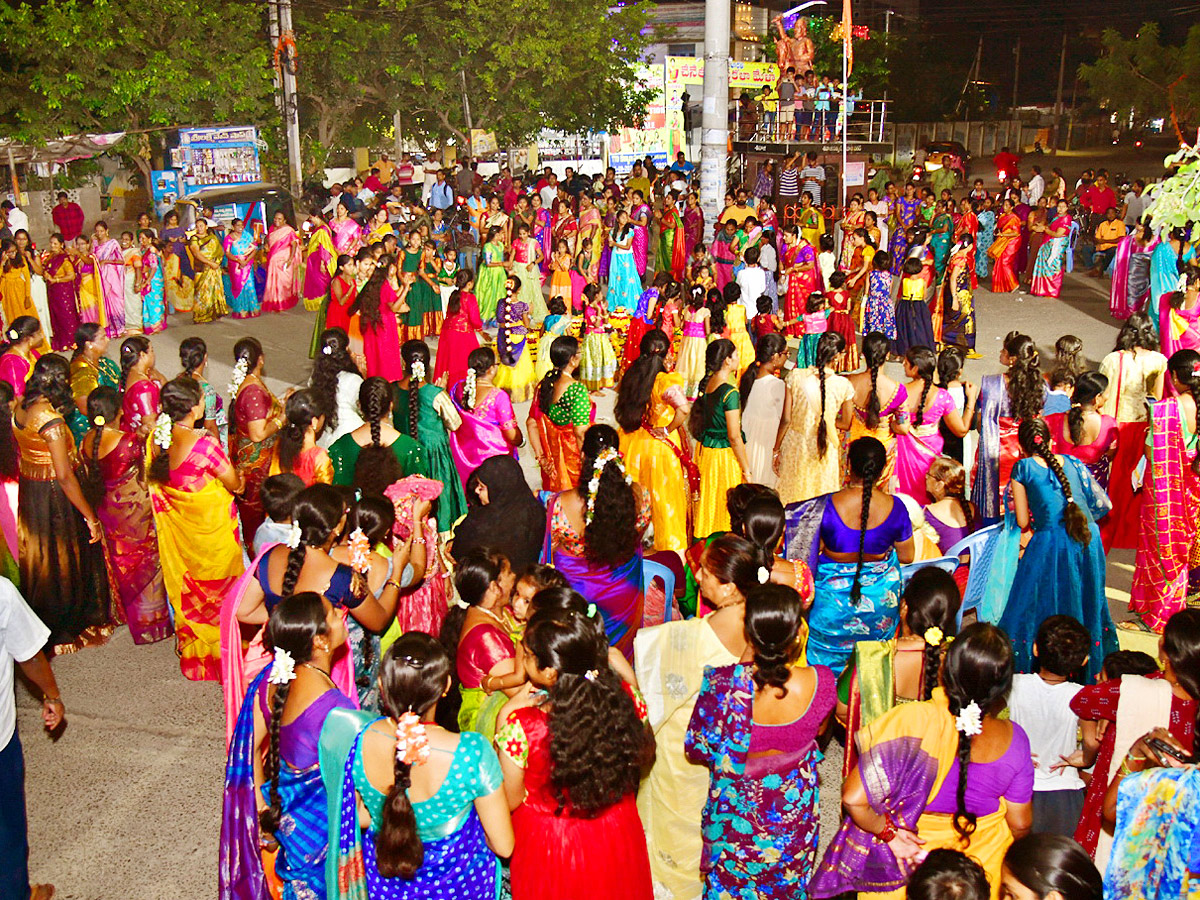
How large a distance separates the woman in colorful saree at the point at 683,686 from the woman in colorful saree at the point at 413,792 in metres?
0.84

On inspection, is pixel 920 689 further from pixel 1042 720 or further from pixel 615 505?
pixel 615 505

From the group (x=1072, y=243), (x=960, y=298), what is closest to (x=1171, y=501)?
(x=960, y=298)

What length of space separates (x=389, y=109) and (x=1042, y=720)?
2611cm

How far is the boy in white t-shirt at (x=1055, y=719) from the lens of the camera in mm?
3691

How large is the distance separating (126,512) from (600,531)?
2.77m

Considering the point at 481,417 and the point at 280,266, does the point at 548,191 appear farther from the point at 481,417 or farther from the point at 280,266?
the point at 481,417

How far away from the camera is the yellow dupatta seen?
5449mm

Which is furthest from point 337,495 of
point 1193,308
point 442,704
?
point 1193,308

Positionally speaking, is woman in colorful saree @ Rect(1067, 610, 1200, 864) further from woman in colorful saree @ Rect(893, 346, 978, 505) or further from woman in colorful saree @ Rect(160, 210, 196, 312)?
woman in colorful saree @ Rect(160, 210, 196, 312)

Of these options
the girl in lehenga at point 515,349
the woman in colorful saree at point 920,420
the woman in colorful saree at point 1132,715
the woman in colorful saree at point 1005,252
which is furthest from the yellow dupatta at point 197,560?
the woman in colorful saree at point 1005,252

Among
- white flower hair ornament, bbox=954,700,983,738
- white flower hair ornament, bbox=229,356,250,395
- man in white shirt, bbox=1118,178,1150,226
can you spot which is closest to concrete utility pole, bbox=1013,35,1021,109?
man in white shirt, bbox=1118,178,1150,226

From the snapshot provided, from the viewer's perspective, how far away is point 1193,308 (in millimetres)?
9469

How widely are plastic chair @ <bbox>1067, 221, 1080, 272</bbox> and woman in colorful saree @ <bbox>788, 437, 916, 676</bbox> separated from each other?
44.2ft

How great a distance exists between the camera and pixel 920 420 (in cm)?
643
